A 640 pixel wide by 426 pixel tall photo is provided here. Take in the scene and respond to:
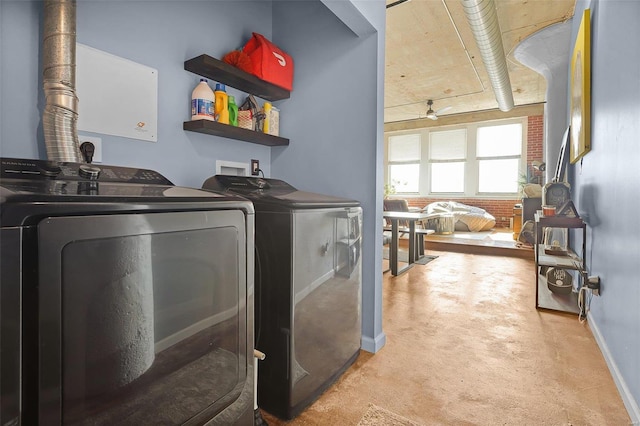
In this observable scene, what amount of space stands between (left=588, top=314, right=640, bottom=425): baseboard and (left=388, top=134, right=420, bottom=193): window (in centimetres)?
760

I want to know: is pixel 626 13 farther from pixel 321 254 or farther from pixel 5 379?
pixel 5 379

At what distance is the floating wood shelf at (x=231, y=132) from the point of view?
179 centimetres

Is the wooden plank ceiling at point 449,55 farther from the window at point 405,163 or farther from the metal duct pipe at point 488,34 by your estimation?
the window at point 405,163

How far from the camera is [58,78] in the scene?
3.97 ft

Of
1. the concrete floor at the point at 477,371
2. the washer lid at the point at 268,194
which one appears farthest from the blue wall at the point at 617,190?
the washer lid at the point at 268,194

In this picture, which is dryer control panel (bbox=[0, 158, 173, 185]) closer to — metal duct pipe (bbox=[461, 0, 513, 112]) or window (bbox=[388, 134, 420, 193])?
metal duct pipe (bbox=[461, 0, 513, 112])

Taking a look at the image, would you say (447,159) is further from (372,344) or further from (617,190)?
(372,344)

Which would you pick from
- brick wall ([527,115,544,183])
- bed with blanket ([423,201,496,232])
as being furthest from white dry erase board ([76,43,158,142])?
brick wall ([527,115,544,183])

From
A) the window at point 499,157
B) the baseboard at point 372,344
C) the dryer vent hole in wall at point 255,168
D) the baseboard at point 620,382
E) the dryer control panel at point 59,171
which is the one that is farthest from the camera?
the window at point 499,157

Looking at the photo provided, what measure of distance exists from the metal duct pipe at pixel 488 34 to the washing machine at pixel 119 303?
9.68ft

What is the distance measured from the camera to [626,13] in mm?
1565

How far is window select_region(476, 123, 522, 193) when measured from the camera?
Answer: 8156 mm

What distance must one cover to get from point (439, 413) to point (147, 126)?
1.97 meters

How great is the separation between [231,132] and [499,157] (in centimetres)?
831
